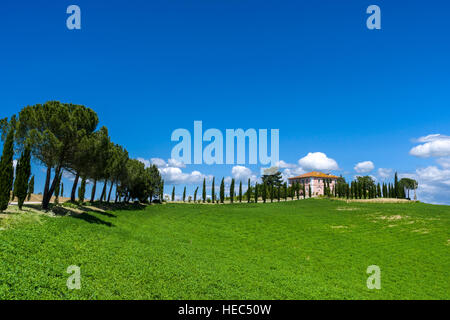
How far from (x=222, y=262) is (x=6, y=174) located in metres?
22.6

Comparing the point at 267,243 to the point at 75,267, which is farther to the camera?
the point at 267,243

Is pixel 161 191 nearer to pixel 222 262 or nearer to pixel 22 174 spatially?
pixel 22 174

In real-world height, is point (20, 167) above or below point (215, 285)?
above

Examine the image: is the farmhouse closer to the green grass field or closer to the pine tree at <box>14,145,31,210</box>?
the green grass field

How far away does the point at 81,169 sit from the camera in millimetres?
35875

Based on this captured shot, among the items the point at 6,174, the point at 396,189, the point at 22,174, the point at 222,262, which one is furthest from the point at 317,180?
the point at 6,174

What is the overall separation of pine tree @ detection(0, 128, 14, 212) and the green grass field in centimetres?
330

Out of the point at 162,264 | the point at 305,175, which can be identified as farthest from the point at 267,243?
the point at 305,175

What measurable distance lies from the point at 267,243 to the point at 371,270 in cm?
1145

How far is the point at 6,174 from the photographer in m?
25.8

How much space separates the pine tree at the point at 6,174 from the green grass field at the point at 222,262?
330 cm

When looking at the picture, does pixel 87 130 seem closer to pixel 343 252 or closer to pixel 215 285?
pixel 215 285

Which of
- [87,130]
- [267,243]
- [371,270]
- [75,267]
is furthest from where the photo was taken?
[87,130]
